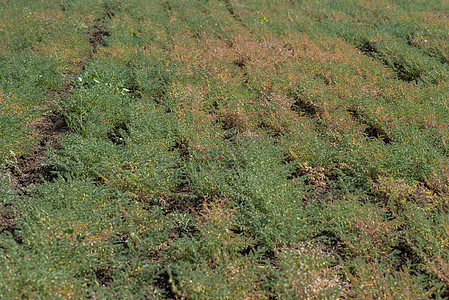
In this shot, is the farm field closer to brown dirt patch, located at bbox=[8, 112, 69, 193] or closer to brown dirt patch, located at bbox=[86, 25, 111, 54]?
brown dirt patch, located at bbox=[8, 112, 69, 193]

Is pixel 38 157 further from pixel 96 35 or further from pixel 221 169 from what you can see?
pixel 96 35

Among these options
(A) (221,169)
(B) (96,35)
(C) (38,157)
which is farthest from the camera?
(B) (96,35)

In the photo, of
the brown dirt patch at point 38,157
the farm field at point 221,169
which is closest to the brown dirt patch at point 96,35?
the farm field at point 221,169

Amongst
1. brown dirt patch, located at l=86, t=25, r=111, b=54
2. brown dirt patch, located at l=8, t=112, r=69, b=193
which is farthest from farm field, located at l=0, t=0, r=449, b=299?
brown dirt patch, located at l=86, t=25, r=111, b=54

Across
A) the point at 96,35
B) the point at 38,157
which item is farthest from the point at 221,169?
the point at 96,35

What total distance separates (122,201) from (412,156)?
10.2ft

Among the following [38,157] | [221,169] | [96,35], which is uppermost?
[221,169]

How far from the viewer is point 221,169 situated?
3971 mm

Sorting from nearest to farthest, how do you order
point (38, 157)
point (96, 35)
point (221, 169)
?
point (221, 169)
point (38, 157)
point (96, 35)

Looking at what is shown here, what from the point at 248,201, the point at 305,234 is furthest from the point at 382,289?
the point at 248,201

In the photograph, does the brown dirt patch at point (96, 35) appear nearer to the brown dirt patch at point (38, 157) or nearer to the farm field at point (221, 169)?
the farm field at point (221, 169)

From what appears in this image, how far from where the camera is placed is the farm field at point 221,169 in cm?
Answer: 272

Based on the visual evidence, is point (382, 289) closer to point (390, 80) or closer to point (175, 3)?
point (390, 80)

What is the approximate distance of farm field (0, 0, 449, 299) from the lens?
2723 millimetres
